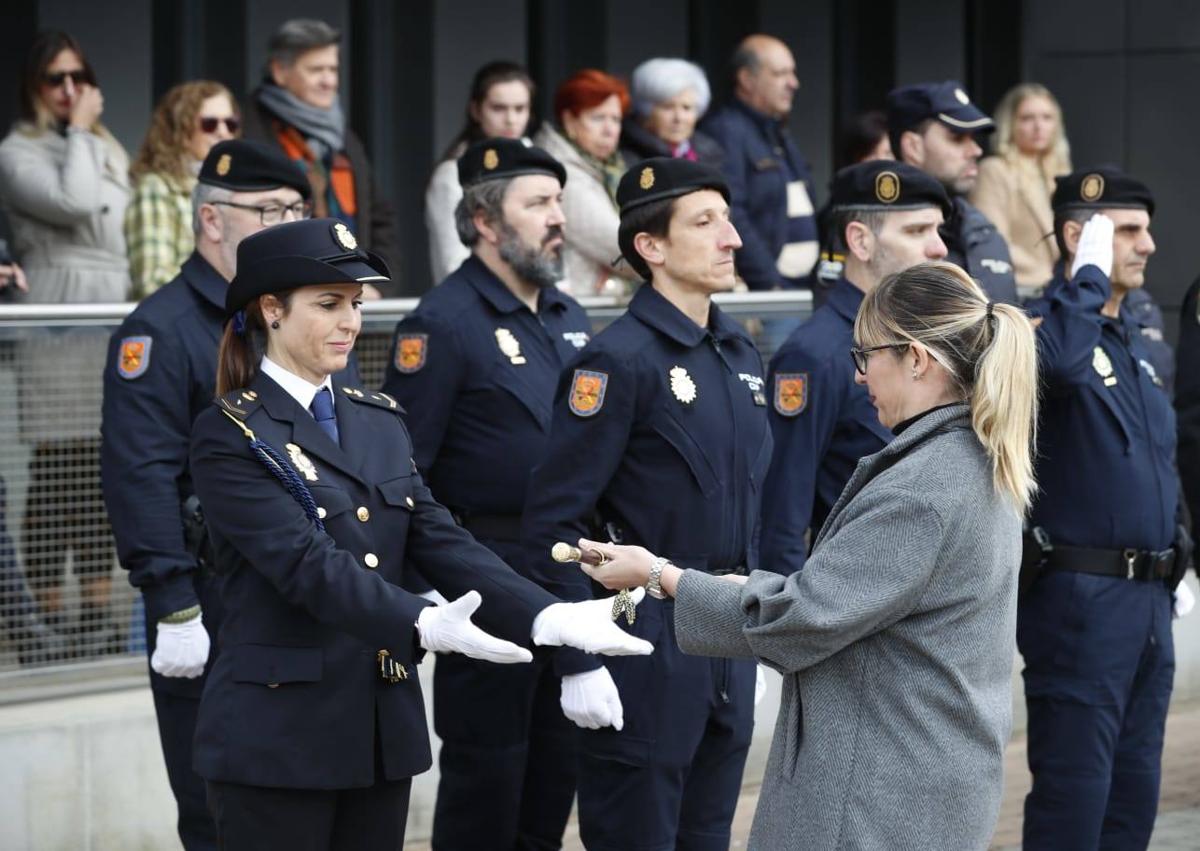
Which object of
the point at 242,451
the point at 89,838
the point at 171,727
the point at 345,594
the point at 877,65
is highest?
the point at 877,65

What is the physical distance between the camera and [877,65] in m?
11.9

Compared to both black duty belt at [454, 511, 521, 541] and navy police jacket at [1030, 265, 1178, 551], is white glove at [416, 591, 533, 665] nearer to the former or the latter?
black duty belt at [454, 511, 521, 541]

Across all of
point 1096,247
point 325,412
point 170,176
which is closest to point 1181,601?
point 1096,247

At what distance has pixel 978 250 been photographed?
7.02m

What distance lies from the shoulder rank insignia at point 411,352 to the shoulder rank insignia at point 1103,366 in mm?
1786

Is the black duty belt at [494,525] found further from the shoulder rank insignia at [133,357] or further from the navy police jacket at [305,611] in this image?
the navy police jacket at [305,611]

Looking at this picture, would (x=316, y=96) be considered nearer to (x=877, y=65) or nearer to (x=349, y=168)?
(x=349, y=168)

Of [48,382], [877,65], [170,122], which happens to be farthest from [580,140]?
[877,65]

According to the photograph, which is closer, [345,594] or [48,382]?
[345,594]

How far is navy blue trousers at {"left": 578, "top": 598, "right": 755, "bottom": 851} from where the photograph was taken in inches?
189

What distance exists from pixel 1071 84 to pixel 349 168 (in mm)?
4613

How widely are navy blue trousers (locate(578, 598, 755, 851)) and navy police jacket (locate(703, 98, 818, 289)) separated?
391cm

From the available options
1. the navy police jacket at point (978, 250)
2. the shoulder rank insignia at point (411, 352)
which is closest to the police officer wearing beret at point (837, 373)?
the shoulder rank insignia at point (411, 352)

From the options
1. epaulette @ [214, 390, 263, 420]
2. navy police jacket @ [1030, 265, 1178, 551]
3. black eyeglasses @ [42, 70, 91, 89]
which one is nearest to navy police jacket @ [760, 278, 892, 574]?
navy police jacket @ [1030, 265, 1178, 551]
